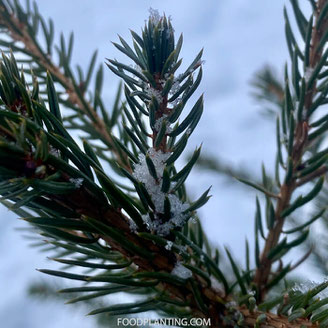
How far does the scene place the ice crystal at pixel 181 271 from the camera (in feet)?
0.82

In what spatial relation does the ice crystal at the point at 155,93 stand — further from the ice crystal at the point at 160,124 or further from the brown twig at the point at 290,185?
the brown twig at the point at 290,185

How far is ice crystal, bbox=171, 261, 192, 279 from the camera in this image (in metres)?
0.25

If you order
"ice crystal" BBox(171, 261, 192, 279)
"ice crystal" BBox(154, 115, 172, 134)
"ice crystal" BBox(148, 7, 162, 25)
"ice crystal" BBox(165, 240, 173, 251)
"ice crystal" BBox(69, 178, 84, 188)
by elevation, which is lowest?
"ice crystal" BBox(171, 261, 192, 279)

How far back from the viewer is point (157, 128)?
24 centimetres

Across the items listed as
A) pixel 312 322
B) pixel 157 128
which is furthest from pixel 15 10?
pixel 312 322

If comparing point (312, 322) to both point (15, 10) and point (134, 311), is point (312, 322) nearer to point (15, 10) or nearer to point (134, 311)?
point (134, 311)

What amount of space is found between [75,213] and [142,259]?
53mm

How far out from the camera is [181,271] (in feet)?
0.83

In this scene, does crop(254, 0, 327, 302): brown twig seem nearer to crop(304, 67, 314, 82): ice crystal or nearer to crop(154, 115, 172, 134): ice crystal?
crop(304, 67, 314, 82): ice crystal

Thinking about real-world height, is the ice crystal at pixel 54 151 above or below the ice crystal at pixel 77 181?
above

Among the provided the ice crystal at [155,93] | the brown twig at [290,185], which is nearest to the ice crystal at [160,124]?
the ice crystal at [155,93]

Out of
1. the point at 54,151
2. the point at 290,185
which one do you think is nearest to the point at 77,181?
the point at 54,151

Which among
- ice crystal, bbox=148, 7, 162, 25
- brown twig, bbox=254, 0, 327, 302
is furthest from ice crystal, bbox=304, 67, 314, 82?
ice crystal, bbox=148, 7, 162, 25

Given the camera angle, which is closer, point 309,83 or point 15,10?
point 309,83
